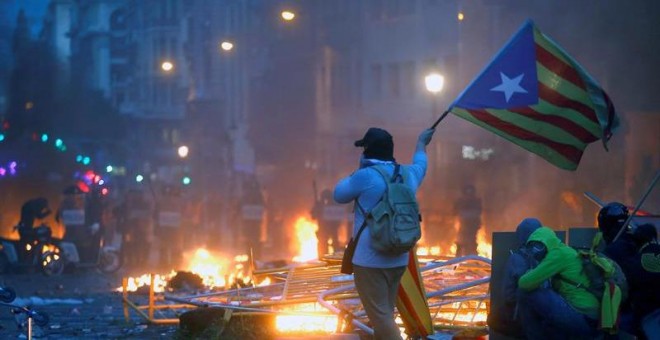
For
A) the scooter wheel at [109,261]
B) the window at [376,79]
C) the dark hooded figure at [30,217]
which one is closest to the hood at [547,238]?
the dark hooded figure at [30,217]

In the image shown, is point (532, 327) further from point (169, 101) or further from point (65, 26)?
point (169, 101)

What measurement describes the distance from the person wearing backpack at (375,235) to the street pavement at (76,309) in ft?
11.8

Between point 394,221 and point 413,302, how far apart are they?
3.62 ft

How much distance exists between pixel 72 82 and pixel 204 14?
591 centimetres

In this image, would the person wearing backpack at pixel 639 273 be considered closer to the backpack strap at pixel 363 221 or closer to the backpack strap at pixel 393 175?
the backpack strap at pixel 393 175

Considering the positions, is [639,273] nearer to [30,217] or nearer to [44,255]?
[44,255]

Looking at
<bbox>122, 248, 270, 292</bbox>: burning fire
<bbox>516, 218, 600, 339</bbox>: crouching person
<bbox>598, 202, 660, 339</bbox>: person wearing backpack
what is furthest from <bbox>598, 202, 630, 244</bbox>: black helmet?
<bbox>122, 248, 270, 292</bbox>: burning fire

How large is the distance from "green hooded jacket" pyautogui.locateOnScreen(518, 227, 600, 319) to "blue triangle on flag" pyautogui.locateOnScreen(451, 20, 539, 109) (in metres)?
1.54

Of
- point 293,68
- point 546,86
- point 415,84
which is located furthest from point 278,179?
point 546,86

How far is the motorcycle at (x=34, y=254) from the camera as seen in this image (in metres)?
18.0

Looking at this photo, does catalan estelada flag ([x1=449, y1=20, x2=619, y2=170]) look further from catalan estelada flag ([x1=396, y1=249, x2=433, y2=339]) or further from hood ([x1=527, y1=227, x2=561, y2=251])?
hood ([x1=527, y1=227, x2=561, y2=251])

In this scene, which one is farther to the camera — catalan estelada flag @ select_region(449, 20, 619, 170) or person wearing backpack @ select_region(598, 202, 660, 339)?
catalan estelada flag @ select_region(449, 20, 619, 170)

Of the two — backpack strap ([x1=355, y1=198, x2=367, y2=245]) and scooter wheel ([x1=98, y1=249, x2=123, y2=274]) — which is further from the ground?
backpack strap ([x1=355, y1=198, x2=367, y2=245])

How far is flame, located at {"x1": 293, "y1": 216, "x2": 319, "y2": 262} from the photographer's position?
23839 millimetres
